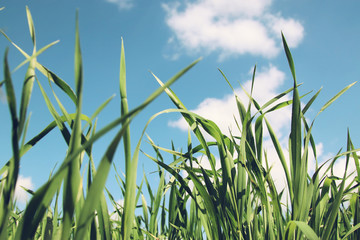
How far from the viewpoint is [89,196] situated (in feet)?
1.24

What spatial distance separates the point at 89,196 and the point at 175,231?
3.60ft

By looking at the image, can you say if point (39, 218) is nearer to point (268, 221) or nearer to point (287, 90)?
point (268, 221)

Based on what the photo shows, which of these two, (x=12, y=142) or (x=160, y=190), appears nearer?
(x=12, y=142)

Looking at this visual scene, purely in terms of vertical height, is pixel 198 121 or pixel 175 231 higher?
pixel 198 121

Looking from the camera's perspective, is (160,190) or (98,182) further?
(160,190)

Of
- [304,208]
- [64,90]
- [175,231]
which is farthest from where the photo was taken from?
[175,231]

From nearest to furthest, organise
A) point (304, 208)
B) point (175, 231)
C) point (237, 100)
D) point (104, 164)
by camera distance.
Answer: point (104, 164)
point (304, 208)
point (237, 100)
point (175, 231)

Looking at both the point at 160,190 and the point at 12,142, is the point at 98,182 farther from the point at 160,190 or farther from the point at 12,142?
the point at 160,190

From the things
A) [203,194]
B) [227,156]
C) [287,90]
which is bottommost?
[203,194]

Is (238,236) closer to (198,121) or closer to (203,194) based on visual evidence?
(203,194)

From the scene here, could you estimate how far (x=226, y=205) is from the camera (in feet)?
2.78

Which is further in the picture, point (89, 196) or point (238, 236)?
point (238, 236)

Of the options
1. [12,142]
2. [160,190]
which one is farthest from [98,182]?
[160,190]

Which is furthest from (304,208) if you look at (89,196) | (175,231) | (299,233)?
(175,231)
